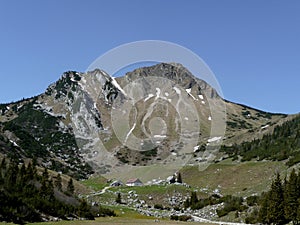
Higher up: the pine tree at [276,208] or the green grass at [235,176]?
the green grass at [235,176]

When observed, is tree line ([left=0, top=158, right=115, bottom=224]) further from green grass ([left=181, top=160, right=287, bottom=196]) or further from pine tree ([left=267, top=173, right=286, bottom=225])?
green grass ([left=181, top=160, right=287, bottom=196])

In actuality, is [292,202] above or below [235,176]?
below

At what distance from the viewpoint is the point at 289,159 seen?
403 ft

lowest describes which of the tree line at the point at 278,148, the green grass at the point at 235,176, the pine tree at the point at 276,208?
the pine tree at the point at 276,208

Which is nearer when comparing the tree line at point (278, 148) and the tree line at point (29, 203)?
the tree line at point (29, 203)

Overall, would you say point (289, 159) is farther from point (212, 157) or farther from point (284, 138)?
point (212, 157)

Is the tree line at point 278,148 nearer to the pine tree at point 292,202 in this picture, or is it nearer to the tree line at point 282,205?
the tree line at point 282,205

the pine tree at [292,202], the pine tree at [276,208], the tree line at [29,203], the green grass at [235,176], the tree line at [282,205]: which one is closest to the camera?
the tree line at [29,203]

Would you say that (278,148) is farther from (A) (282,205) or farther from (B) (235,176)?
(A) (282,205)

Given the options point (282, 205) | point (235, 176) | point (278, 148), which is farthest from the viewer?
point (278, 148)

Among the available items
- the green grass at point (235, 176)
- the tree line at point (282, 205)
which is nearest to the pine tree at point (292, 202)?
the tree line at point (282, 205)

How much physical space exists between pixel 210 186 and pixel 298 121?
85.2 meters

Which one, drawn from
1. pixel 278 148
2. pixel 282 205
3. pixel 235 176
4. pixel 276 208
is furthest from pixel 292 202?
pixel 278 148

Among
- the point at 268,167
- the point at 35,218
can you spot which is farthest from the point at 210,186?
the point at 35,218
